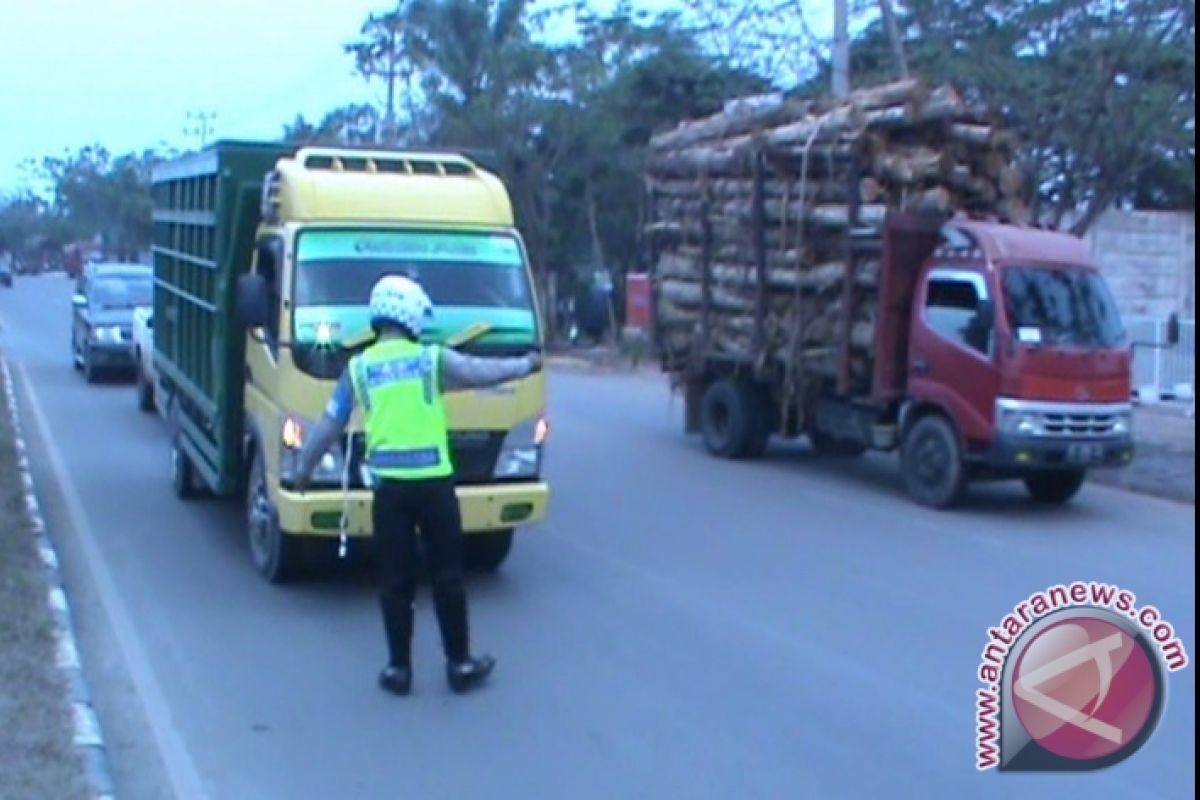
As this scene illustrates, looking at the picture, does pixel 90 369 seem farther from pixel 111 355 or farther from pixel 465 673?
pixel 465 673

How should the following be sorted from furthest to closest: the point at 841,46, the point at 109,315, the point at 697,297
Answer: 1. the point at 109,315
2. the point at 841,46
3. the point at 697,297

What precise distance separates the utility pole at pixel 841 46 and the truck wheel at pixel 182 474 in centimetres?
1047

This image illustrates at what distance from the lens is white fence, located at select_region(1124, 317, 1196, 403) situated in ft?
80.5

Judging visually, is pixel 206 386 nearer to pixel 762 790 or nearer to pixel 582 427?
pixel 762 790

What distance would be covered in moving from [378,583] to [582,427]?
1033 centimetres

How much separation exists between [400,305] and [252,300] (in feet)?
7.63

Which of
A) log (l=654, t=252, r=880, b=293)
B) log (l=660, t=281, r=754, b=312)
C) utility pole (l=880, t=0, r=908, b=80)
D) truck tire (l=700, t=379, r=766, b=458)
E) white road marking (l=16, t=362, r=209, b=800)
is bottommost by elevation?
white road marking (l=16, t=362, r=209, b=800)

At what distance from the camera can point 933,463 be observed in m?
15.6

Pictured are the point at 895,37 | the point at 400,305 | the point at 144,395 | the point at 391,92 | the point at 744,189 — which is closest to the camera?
the point at 400,305

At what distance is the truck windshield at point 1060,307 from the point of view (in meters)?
15.0

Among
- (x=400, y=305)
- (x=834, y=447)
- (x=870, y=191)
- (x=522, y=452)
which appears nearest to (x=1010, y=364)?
(x=870, y=191)

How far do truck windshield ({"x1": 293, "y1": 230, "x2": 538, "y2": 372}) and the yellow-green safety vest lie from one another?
2039 millimetres

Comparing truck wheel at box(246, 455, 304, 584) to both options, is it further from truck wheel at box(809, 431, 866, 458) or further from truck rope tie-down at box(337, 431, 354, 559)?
truck wheel at box(809, 431, 866, 458)

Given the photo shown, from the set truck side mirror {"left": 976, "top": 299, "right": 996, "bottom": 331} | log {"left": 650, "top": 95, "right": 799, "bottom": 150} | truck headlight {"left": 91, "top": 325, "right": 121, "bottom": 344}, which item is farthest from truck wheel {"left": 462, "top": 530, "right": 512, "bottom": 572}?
truck headlight {"left": 91, "top": 325, "right": 121, "bottom": 344}
